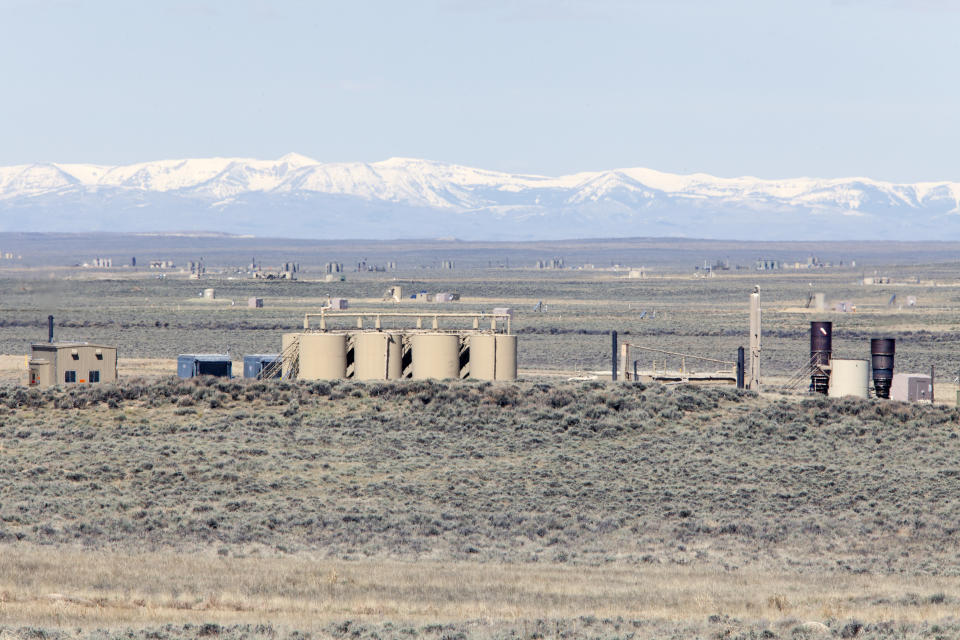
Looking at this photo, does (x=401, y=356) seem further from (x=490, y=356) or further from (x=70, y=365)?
(x=70, y=365)

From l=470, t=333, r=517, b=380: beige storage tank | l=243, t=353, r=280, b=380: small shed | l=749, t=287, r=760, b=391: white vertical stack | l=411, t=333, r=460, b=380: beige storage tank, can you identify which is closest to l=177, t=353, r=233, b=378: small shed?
l=243, t=353, r=280, b=380: small shed

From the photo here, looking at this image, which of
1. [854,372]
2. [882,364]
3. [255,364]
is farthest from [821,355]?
[255,364]

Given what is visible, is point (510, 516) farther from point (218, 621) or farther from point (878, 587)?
point (218, 621)

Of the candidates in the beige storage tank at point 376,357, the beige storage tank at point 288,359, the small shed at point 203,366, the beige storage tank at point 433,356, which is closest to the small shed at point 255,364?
the small shed at point 203,366

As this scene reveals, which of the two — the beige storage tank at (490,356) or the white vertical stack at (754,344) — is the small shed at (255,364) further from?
the white vertical stack at (754,344)

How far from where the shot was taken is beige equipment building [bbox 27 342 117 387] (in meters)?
50.5

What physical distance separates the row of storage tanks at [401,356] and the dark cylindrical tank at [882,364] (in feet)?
41.3

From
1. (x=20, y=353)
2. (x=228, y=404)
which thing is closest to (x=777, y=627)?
(x=228, y=404)

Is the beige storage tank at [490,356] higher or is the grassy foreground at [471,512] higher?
the beige storage tank at [490,356]

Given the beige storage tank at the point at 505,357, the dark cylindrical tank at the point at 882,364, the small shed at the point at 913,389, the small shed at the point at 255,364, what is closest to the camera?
the dark cylindrical tank at the point at 882,364

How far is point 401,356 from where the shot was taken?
49625 millimetres

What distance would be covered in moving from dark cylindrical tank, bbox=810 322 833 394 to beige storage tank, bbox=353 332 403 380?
579 inches

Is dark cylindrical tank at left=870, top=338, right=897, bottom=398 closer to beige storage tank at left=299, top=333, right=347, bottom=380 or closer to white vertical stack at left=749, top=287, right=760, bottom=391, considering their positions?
white vertical stack at left=749, top=287, right=760, bottom=391

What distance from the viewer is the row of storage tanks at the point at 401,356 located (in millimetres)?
49000
